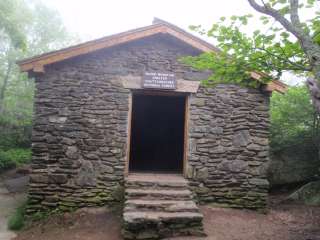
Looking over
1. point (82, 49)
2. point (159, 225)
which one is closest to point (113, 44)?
point (82, 49)

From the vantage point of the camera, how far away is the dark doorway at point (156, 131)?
10.4 meters

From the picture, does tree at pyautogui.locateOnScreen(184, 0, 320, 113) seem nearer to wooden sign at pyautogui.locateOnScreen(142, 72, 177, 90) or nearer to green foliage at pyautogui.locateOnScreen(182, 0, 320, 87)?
green foliage at pyautogui.locateOnScreen(182, 0, 320, 87)

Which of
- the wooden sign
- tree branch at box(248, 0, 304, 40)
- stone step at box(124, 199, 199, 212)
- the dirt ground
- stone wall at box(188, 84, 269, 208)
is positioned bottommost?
the dirt ground

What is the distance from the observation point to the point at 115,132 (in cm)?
651

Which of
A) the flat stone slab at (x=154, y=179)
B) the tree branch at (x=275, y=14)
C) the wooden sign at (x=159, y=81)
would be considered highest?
the tree branch at (x=275, y=14)

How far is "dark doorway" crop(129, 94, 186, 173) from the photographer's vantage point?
10.4m

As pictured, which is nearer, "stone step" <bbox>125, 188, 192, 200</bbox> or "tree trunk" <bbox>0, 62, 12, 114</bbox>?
"stone step" <bbox>125, 188, 192, 200</bbox>

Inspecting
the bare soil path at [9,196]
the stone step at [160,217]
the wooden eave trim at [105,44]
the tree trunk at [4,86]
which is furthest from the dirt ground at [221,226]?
the tree trunk at [4,86]

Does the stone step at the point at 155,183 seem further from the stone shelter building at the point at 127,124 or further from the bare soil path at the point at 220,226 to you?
the bare soil path at the point at 220,226

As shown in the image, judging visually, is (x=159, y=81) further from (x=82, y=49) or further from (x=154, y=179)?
(x=154, y=179)

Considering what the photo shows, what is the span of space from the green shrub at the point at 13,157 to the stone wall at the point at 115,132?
6492 millimetres

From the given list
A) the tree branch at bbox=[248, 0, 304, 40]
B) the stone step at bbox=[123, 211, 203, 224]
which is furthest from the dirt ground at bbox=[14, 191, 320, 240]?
the tree branch at bbox=[248, 0, 304, 40]

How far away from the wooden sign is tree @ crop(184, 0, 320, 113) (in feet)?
7.79

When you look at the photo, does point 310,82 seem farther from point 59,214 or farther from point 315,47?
point 59,214
